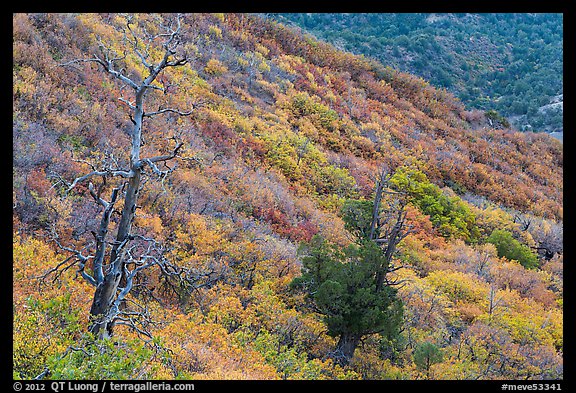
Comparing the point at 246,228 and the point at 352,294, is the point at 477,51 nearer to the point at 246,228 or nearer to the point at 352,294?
the point at 246,228

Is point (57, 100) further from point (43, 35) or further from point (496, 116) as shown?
point (496, 116)

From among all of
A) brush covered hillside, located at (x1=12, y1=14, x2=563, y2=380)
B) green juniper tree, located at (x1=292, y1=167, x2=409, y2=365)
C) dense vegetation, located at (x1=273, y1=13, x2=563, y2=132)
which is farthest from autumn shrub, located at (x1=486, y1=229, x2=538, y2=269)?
dense vegetation, located at (x1=273, y1=13, x2=563, y2=132)

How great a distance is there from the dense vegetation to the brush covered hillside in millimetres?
35169

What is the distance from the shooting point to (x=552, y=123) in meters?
57.6

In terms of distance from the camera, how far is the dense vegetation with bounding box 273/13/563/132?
6275 cm

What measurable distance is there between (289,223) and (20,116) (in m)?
8.84

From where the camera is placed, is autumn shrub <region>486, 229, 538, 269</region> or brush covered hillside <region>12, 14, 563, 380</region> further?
autumn shrub <region>486, 229, 538, 269</region>

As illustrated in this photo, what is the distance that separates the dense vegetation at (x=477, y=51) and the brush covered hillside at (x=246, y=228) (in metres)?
35.2

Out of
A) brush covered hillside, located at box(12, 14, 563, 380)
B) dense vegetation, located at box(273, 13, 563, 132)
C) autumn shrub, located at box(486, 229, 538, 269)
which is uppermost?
dense vegetation, located at box(273, 13, 563, 132)

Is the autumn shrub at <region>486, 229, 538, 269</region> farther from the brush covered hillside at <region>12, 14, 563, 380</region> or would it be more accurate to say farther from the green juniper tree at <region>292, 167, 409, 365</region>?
the green juniper tree at <region>292, 167, 409, 365</region>

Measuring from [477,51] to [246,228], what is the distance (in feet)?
253

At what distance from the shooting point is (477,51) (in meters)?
76.7

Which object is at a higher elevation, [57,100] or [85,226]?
[57,100]

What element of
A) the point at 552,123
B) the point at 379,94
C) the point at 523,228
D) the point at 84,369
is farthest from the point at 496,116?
the point at 84,369
